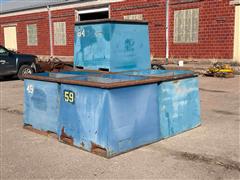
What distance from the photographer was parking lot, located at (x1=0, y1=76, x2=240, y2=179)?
4.44 meters

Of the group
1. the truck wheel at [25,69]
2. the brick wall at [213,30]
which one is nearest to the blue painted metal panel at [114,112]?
the truck wheel at [25,69]

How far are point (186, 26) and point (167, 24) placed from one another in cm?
126

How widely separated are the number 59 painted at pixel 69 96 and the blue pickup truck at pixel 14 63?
9522mm

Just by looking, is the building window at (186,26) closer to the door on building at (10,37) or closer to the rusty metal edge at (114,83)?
the rusty metal edge at (114,83)

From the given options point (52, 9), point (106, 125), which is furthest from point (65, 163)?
point (52, 9)

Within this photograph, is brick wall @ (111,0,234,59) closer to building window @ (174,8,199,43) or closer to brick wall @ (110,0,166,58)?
brick wall @ (110,0,166,58)

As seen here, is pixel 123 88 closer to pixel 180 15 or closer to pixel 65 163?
pixel 65 163

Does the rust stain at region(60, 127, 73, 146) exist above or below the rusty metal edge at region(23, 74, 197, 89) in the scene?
below

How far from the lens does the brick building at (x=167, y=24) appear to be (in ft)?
53.4

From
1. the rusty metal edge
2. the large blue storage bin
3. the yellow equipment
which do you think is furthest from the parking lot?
the yellow equipment

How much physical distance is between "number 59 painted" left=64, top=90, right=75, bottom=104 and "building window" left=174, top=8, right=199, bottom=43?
1302 centimetres

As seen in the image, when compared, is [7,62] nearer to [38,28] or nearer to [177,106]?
[177,106]

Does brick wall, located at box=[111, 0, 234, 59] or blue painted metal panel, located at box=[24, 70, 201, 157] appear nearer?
blue painted metal panel, located at box=[24, 70, 201, 157]

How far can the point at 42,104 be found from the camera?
20.7ft
